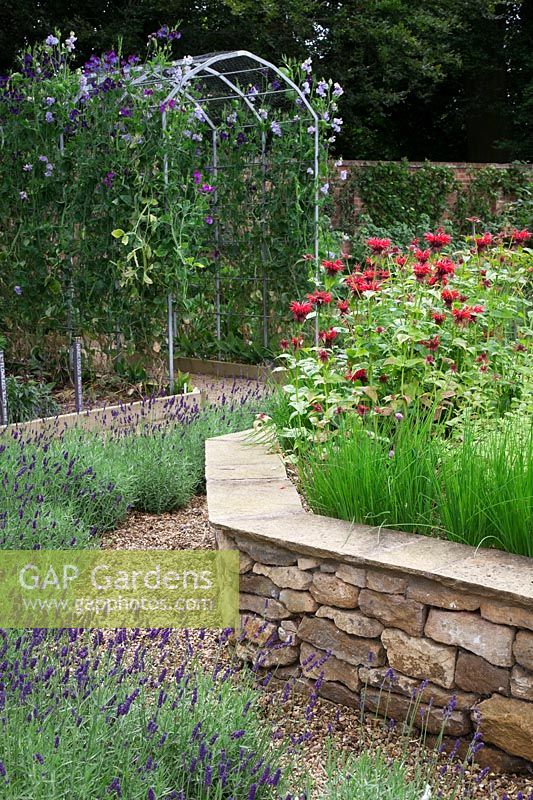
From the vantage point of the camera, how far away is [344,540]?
294 centimetres

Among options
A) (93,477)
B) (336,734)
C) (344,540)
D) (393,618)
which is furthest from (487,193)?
(336,734)

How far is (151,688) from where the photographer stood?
273 centimetres

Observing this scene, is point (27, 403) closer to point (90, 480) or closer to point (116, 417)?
point (116, 417)

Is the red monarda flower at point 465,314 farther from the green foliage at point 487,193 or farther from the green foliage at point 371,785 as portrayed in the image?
the green foliage at point 487,193

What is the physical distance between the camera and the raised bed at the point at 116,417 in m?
5.48

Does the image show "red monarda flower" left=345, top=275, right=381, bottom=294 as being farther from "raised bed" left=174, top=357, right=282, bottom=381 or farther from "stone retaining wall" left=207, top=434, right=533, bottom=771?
"raised bed" left=174, top=357, right=282, bottom=381

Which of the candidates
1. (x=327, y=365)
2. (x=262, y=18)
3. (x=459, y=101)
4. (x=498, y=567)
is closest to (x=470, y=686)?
(x=498, y=567)

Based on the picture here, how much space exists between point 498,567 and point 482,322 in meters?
1.94

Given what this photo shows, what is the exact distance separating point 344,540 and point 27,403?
3739 mm

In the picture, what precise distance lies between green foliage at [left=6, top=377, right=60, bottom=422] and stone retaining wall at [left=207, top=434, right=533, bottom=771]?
3012 mm

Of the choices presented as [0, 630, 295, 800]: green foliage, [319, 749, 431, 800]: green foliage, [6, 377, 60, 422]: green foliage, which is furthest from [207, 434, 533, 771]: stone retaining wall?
[6, 377, 60, 422]: green foliage

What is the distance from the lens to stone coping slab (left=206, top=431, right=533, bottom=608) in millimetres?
2605

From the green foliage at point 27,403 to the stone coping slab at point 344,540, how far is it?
256cm

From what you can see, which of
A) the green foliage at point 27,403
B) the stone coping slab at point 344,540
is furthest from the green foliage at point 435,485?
the green foliage at point 27,403
